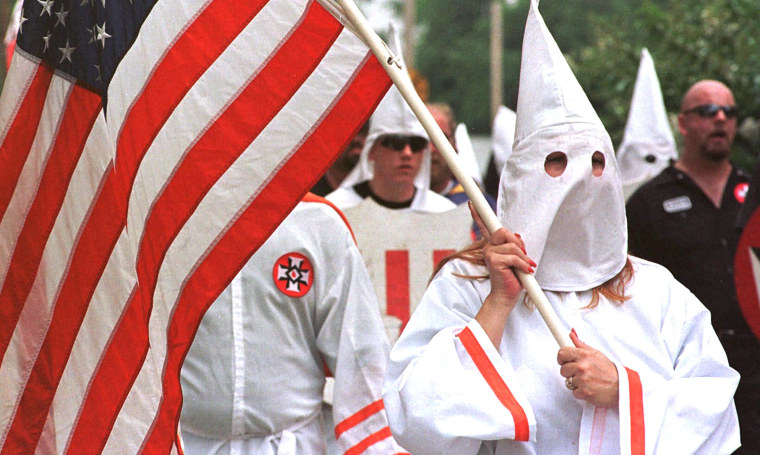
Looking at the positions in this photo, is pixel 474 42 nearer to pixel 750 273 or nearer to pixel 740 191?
pixel 740 191

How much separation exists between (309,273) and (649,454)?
1.65m

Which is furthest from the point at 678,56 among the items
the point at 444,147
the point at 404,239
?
the point at 444,147

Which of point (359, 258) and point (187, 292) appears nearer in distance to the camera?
point (187, 292)

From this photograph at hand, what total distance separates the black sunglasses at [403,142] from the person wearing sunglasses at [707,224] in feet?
3.95

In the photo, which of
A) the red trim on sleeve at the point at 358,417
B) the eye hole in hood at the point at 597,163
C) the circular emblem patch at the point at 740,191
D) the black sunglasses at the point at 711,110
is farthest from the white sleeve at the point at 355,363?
the black sunglasses at the point at 711,110

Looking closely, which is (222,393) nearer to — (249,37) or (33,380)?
(33,380)

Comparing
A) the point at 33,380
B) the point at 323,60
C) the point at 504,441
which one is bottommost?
the point at 33,380

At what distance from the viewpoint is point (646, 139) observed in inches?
382

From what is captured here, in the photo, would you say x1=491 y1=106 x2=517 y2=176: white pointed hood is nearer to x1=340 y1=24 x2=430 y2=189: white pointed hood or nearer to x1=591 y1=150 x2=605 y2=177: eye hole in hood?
x1=340 y1=24 x2=430 y2=189: white pointed hood

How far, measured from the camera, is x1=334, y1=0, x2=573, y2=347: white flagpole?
363cm

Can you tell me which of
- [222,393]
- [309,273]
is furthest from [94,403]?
[309,273]

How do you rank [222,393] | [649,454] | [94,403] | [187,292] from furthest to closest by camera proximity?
[222,393] < [94,403] < [187,292] < [649,454]

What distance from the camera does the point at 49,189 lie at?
4.28m

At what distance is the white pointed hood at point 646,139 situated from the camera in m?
9.58
